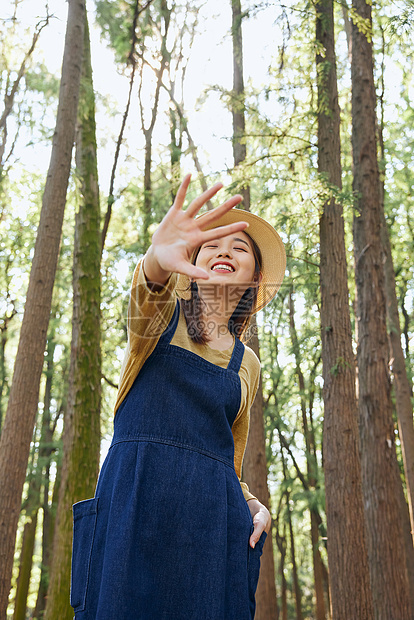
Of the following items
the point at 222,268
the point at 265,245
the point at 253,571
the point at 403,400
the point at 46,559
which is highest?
the point at 403,400

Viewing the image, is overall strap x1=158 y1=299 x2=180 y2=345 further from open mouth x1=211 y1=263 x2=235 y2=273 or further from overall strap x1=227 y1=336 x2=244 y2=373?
open mouth x1=211 y1=263 x2=235 y2=273

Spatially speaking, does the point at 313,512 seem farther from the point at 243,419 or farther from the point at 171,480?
the point at 171,480

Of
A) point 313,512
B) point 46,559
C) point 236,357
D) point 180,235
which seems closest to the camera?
point 180,235

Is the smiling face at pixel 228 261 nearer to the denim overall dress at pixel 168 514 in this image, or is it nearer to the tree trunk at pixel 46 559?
the denim overall dress at pixel 168 514

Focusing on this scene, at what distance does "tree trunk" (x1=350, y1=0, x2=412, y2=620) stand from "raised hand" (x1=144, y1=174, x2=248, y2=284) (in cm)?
576

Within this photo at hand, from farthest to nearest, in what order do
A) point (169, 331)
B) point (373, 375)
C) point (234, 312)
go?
point (373, 375), point (234, 312), point (169, 331)

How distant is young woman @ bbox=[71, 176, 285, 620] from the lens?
1.50 m

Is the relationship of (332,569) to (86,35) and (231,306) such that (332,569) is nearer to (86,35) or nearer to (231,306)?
(231,306)

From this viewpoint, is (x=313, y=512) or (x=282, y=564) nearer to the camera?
(x=313, y=512)

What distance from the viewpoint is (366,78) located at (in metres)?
7.75

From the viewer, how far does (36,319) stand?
583cm

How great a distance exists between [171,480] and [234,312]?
0.90 meters

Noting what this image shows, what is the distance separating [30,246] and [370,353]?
436 inches

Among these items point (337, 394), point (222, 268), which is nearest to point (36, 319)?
point (337, 394)
